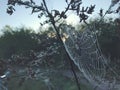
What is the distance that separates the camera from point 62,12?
2451 mm

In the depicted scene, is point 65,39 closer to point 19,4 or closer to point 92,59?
point 92,59

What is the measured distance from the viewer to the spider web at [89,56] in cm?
247

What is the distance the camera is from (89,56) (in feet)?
8.87

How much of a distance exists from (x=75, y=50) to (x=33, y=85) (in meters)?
6.54

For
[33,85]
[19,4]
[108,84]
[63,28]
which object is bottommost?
[33,85]

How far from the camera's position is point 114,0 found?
97.0 inches

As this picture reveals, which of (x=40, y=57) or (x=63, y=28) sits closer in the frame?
(x=63, y=28)

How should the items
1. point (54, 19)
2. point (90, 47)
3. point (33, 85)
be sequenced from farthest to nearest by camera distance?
point (33, 85)
point (90, 47)
point (54, 19)

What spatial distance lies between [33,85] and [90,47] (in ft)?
20.7

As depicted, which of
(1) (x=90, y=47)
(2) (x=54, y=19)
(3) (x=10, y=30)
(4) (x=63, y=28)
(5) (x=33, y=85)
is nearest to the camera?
(2) (x=54, y=19)

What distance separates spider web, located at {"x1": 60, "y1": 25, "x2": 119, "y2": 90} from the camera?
2.47 m

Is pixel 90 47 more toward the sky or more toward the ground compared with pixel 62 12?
more toward the ground

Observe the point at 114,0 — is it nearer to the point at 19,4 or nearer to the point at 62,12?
the point at 62,12

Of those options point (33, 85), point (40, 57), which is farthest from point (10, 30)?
point (40, 57)
